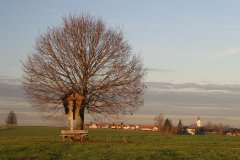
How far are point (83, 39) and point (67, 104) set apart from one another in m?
6.54

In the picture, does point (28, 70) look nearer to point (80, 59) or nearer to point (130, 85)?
point (80, 59)

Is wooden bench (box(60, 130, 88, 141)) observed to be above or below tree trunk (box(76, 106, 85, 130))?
below

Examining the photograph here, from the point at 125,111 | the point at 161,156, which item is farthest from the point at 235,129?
the point at 161,156

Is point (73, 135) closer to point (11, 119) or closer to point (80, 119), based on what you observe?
point (80, 119)

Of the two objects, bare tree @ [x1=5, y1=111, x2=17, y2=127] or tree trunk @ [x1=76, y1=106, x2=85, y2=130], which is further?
bare tree @ [x1=5, y1=111, x2=17, y2=127]

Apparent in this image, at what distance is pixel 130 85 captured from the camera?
1635 inches

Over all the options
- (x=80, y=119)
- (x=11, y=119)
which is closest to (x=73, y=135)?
(x=80, y=119)

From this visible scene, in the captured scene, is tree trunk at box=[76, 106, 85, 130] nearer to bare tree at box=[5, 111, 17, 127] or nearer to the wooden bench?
the wooden bench

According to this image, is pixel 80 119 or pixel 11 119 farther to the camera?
pixel 11 119

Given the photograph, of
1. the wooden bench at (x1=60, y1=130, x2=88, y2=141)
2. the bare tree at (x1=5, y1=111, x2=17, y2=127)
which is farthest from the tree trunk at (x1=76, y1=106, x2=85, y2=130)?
the bare tree at (x1=5, y1=111, x2=17, y2=127)

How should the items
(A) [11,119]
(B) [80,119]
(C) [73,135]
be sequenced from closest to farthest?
(C) [73,135]
(B) [80,119]
(A) [11,119]

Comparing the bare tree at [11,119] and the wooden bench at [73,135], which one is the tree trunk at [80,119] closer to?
the wooden bench at [73,135]

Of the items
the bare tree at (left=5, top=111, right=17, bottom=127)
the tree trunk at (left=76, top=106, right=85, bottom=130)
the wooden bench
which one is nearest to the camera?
the wooden bench

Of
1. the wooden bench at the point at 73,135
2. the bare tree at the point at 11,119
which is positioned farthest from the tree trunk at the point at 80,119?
the bare tree at the point at 11,119
